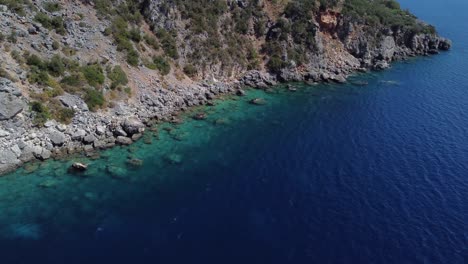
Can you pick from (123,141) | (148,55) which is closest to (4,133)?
(123,141)

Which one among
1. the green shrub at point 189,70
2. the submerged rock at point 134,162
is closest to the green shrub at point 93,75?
the submerged rock at point 134,162

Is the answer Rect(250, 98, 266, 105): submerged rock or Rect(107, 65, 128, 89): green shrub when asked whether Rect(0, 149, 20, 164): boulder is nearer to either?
Rect(107, 65, 128, 89): green shrub

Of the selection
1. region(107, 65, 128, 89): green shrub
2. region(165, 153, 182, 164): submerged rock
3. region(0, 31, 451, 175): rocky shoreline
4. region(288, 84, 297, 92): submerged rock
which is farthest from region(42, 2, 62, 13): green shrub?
region(288, 84, 297, 92): submerged rock

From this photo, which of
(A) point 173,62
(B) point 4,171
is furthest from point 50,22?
(B) point 4,171

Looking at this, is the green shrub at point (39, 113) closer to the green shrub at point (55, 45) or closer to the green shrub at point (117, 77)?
the green shrub at point (55, 45)

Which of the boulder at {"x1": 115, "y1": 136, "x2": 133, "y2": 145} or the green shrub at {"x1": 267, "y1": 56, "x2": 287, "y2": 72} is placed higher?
the green shrub at {"x1": 267, "y1": 56, "x2": 287, "y2": 72}

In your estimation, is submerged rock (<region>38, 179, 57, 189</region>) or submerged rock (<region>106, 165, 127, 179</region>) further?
submerged rock (<region>106, 165, 127, 179</region>)

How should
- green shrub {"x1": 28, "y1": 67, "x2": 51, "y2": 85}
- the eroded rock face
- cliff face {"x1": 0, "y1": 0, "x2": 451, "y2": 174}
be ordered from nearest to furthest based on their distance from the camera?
the eroded rock face < cliff face {"x1": 0, "y1": 0, "x2": 451, "y2": 174} < green shrub {"x1": 28, "y1": 67, "x2": 51, "y2": 85}

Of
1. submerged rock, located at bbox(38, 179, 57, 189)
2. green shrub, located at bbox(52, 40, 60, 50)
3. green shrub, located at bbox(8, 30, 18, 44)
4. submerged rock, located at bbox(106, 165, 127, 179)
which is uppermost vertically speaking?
green shrub, located at bbox(8, 30, 18, 44)

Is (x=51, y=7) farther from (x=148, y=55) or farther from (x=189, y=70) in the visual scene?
(x=189, y=70)
